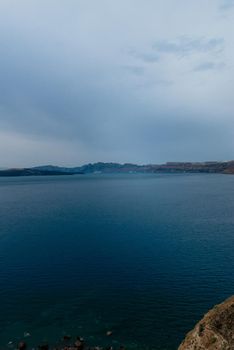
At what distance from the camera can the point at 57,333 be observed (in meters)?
36.8

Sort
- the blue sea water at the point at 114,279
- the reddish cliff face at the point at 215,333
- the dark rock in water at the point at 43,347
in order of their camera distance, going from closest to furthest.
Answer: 1. the reddish cliff face at the point at 215,333
2. the dark rock in water at the point at 43,347
3. the blue sea water at the point at 114,279

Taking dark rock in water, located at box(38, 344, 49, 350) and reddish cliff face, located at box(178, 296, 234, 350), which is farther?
dark rock in water, located at box(38, 344, 49, 350)

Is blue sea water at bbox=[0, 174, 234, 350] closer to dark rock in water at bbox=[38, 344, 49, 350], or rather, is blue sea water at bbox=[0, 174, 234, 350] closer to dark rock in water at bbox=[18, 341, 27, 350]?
dark rock in water at bbox=[18, 341, 27, 350]

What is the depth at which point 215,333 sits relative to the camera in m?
23.2

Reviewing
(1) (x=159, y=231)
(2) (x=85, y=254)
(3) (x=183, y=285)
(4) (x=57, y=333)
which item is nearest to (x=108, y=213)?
(1) (x=159, y=231)

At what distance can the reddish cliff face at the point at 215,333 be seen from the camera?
74.0 ft

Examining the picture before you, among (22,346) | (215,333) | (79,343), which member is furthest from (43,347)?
(215,333)

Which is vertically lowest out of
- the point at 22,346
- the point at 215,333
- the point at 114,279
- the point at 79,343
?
the point at 79,343

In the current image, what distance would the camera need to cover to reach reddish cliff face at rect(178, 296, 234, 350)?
888 inches

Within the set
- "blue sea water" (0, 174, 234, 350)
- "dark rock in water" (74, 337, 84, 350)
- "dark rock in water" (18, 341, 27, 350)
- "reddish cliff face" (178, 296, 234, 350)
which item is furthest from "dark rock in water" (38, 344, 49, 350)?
"reddish cliff face" (178, 296, 234, 350)

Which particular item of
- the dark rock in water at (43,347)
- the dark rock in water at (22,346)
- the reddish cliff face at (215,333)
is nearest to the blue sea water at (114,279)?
the dark rock in water at (22,346)

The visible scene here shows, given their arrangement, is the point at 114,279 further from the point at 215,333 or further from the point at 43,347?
the point at 215,333

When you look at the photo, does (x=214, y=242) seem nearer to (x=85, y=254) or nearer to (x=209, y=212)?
(x=85, y=254)

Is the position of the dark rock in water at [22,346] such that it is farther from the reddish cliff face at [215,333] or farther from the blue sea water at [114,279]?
the reddish cliff face at [215,333]
